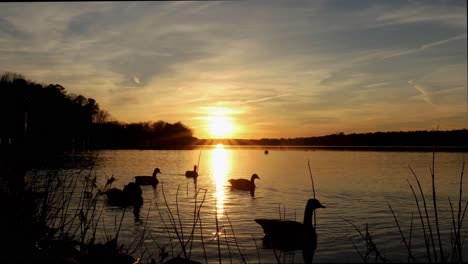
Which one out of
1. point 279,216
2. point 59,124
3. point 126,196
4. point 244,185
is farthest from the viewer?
point 59,124

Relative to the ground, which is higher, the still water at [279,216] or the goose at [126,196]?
the goose at [126,196]

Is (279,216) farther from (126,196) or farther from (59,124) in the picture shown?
(59,124)

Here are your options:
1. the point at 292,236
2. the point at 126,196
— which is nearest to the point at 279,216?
the point at 292,236

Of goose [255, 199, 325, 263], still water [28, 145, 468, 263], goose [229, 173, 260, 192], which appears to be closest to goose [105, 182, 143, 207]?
still water [28, 145, 468, 263]

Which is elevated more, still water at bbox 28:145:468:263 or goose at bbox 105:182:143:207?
goose at bbox 105:182:143:207

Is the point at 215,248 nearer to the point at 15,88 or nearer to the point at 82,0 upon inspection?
the point at 15,88

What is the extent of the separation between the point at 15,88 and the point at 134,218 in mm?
8151

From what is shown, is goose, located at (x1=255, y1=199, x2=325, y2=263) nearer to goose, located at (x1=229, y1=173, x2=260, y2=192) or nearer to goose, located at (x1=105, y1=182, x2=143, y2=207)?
goose, located at (x1=105, y1=182, x2=143, y2=207)

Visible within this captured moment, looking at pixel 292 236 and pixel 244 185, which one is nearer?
pixel 292 236

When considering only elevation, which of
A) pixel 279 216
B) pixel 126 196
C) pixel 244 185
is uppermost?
pixel 126 196

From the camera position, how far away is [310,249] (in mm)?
12070

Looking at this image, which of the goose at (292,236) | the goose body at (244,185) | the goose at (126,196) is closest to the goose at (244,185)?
the goose body at (244,185)

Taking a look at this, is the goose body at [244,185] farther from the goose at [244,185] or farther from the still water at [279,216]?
the still water at [279,216]

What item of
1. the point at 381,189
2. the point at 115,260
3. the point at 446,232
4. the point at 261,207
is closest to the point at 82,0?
the point at 115,260
